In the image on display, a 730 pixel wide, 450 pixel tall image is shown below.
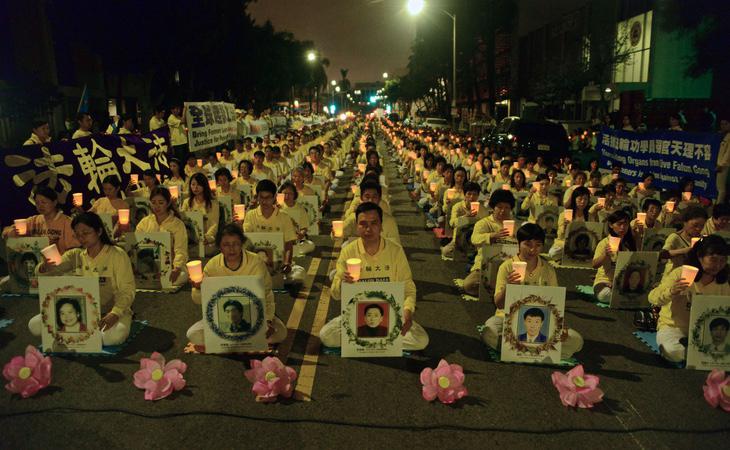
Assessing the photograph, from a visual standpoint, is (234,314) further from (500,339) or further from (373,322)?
(500,339)

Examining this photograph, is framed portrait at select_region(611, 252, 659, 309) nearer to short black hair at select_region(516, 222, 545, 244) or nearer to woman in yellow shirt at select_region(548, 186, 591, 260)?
short black hair at select_region(516, 222, 545, 244)

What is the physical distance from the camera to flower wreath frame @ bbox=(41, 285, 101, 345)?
17.7 ft

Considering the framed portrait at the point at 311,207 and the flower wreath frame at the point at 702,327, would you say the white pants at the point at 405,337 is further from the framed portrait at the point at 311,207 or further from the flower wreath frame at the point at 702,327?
the framed portrait at the point at 311,207

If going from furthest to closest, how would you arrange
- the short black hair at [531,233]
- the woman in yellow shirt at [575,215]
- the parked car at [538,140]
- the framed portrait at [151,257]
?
the parked car at [538,140] < the woman in yellow shirt at [575,215] < the framed portrait at [151,257] < the short black hair at [531,233]

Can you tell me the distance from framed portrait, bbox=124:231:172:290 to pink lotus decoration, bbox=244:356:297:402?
3.25 meters

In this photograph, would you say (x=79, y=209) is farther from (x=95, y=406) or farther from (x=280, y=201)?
(x=95, y=406)

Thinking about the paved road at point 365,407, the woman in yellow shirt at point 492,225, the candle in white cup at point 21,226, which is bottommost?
the paved road at point 365,407

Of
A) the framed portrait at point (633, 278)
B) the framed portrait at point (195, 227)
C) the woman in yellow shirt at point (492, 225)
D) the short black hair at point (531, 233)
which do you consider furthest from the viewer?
the framed portrait at point (195, 227)

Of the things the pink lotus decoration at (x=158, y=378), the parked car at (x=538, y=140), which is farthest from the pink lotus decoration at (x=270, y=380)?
the parked car at (x=538, y=140)

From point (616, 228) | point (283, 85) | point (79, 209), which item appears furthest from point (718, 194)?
point (283, 85)

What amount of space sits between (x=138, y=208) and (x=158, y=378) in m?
6.28

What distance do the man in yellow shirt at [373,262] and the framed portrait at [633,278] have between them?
2.70 m

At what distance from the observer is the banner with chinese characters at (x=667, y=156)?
13562 millimetres

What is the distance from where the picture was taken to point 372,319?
17.6ft
